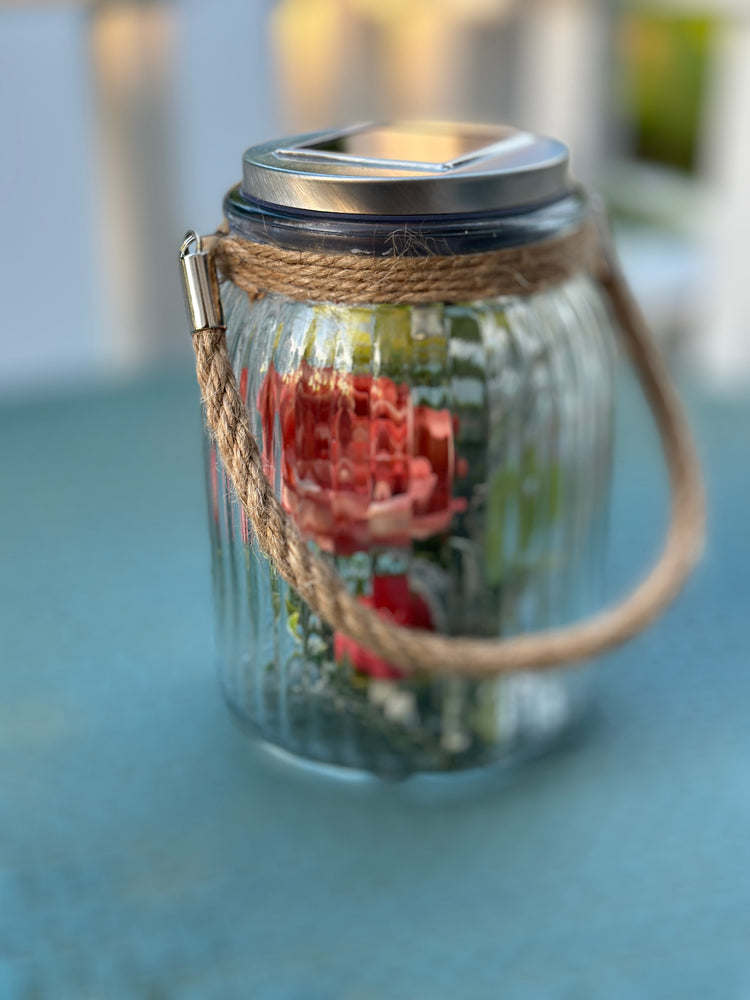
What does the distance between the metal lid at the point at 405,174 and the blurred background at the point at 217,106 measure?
2.64ft

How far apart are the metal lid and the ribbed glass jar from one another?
0.05ft

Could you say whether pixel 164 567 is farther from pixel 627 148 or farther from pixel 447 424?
pixel 627 148

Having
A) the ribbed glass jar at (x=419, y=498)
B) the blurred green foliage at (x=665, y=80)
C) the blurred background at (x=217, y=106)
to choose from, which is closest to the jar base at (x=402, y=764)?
the ribbed glass jar at (x=419, y=498)

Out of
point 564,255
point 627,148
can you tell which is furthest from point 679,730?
point 627,148

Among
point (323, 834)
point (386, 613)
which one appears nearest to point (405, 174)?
point (386, 613)

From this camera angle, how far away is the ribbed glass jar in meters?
0.44

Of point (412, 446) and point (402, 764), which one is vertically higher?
point (412, 446)

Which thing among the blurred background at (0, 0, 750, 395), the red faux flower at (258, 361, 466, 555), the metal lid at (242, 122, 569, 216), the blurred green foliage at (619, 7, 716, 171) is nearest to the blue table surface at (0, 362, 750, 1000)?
the red faux flower at (258, 361, 466, 555)

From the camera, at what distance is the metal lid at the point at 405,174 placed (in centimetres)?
39

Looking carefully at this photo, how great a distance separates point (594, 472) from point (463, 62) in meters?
1.04

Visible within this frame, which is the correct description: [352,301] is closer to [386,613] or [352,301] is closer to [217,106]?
[386,613]

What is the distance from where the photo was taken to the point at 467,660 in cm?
45

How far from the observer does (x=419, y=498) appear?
456 mm

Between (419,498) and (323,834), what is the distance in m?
0.17
